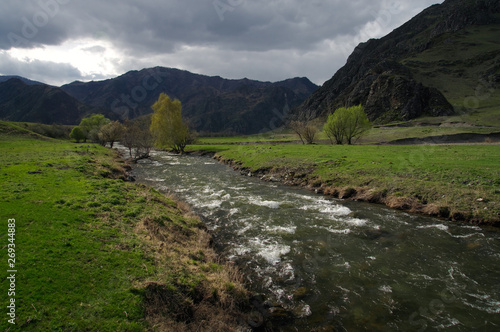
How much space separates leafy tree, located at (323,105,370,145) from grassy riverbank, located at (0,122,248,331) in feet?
196

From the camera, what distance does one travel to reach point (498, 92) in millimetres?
120562

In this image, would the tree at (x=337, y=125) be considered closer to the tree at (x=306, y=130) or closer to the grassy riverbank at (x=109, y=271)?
the tree at (x=306, y=130)

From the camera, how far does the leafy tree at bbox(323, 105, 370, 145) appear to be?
64.2 metres

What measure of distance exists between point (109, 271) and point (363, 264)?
11.5m

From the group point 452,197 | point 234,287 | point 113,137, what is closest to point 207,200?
point 234,287

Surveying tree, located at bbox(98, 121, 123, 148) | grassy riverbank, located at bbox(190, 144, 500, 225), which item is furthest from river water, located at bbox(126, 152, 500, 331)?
tree, located at bbox(98, 121, 123, 148)

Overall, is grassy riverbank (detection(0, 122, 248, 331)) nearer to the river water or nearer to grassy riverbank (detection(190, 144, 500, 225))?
the river water

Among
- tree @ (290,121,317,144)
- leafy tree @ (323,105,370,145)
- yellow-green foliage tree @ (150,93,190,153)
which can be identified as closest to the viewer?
leafy tree @ (323,105,370,145)

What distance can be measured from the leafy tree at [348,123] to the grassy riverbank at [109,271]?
59739 millimetres

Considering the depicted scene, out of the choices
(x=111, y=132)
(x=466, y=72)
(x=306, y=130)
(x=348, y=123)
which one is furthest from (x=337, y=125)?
(x=466, y=72)

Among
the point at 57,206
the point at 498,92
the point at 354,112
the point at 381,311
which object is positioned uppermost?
the point at 498,92

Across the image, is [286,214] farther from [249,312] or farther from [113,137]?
[113,137]

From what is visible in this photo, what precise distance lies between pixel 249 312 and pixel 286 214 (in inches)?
432

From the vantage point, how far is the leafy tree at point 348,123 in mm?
64188
